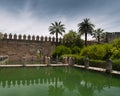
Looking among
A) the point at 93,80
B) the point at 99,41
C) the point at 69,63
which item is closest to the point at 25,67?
the point at 69,63

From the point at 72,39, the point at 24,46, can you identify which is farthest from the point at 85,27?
the point at 24,46

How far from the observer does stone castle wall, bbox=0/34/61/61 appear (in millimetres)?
42438

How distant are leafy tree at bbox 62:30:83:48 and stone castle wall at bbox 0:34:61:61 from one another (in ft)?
9.37

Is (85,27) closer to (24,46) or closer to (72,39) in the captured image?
(72,39)

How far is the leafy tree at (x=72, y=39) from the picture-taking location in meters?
44.4

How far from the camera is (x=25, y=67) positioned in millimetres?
27359

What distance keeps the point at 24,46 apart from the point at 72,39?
9118mm

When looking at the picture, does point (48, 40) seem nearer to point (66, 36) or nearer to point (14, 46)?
point (66, 36)

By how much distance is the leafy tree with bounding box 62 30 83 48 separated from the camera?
44438 millimetres

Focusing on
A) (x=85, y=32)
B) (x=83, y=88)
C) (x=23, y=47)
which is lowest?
(x=83, y=88)

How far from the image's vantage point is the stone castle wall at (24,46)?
42438 mm

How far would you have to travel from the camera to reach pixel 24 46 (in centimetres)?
4394

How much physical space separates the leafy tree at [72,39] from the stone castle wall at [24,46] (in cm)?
286

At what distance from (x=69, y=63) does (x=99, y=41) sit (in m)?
20.6
